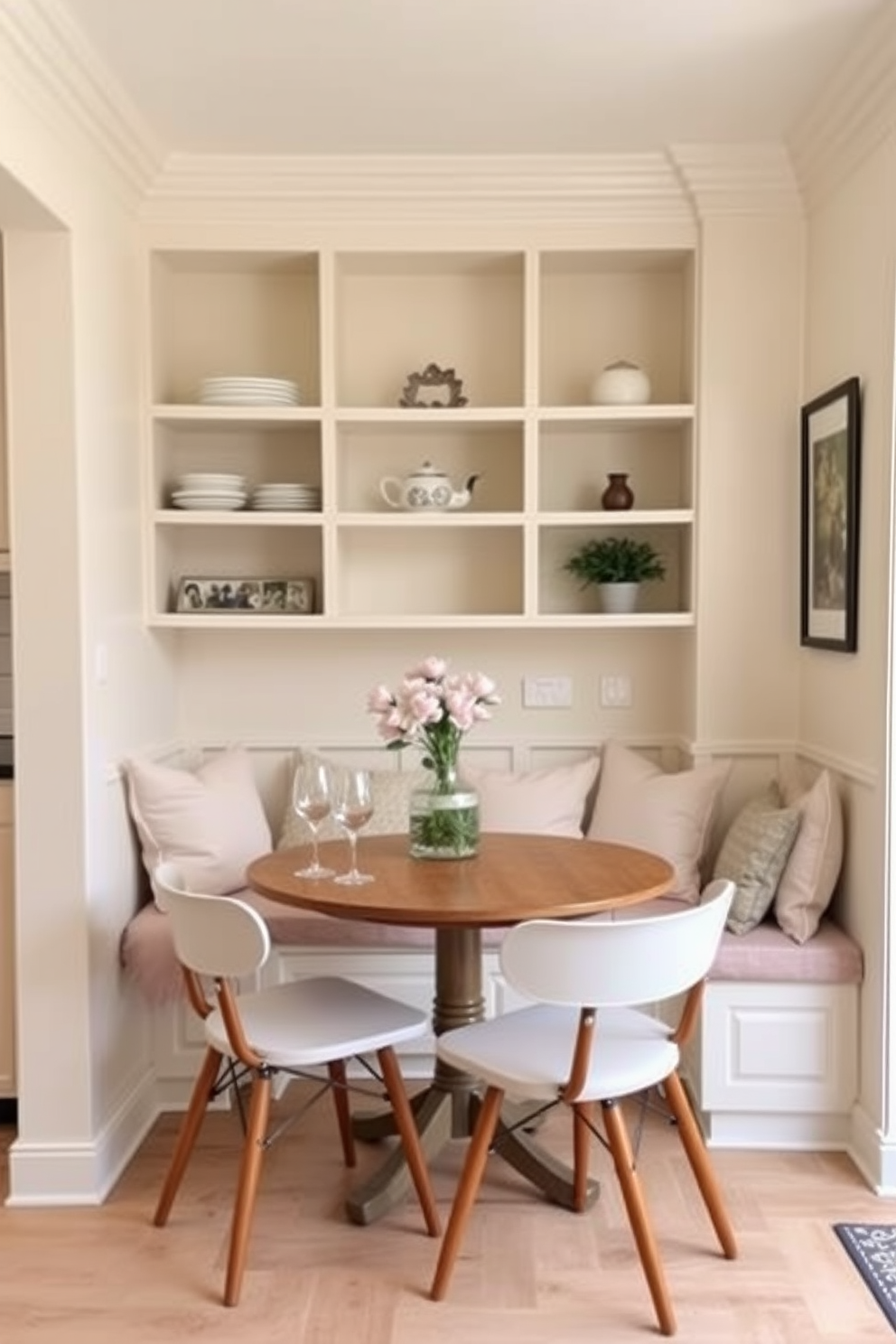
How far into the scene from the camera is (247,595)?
11.2ft

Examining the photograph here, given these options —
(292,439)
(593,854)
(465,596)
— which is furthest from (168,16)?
(593,854)

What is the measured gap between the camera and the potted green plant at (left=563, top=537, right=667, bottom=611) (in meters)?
3.31

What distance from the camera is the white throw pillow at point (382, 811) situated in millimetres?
3227

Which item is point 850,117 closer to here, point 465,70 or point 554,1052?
point 465,70

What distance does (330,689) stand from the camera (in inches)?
139

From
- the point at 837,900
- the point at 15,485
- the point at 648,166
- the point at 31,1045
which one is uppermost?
the point at 648,166

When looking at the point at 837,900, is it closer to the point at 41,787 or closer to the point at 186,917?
the point at 186,917

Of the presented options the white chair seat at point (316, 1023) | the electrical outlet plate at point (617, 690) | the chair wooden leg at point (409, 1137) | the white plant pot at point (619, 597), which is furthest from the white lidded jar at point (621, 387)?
the chair wooden leg at point (409, 1137)

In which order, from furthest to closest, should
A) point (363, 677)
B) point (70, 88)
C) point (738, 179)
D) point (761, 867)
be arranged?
point (363, 677) → point (738, 179) → point (761, 867) → point (70, 88)

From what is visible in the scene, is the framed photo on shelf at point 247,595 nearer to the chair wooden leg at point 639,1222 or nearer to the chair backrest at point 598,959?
the chair backrest at point 598,959

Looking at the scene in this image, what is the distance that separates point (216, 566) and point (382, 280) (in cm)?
107

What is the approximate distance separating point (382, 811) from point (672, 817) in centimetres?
87

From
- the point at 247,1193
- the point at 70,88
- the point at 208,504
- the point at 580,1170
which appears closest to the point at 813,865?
the point at 580,1170

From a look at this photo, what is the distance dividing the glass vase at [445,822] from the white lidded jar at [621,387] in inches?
53.3
